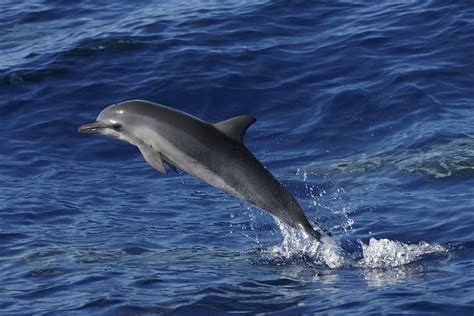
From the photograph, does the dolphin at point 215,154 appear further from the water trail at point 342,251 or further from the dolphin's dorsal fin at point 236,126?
the water trail at point 342,251

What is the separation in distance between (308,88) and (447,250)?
7043mm

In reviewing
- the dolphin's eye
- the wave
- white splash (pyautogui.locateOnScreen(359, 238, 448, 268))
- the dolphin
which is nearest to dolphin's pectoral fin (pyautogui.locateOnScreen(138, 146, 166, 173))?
the dolphin

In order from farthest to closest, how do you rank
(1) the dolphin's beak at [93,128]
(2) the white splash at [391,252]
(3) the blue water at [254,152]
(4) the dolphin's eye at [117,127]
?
(2) the white splash at [391,252] → (3) the blue water at [254,152] → (1) the dolphin's beak at [93,128] → (4) the dolphin's eye at [117,127]

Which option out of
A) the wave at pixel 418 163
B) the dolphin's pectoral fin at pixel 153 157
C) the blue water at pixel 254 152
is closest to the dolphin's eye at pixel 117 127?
the dolphin's pectoral fin at pixel 153 157

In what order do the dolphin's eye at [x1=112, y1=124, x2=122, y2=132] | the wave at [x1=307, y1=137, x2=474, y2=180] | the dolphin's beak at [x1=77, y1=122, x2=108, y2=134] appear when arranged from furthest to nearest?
the wave at [x1=307, y1=137, x2=474, y2=180], the dolphin's beak at [x1=77, y1=122, x2=108, y2=134], the dolphin's eye at [x1=112, y1=124, x2=122, y2=132]

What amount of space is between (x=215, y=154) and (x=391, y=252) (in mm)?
3011

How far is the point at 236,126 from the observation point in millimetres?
9711

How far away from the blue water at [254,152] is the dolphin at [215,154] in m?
1.11

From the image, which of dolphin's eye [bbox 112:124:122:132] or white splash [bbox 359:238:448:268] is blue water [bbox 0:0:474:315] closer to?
white splash [bbox 359:238:448:268]

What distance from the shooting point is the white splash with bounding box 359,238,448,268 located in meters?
11.8

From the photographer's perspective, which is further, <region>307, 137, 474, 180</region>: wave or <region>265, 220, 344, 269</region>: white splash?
<region>307, 137, 474, 180</region>: wave

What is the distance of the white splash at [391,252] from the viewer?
11750 mm

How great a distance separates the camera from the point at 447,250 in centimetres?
1198

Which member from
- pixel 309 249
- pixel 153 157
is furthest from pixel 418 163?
pixel 153 157
